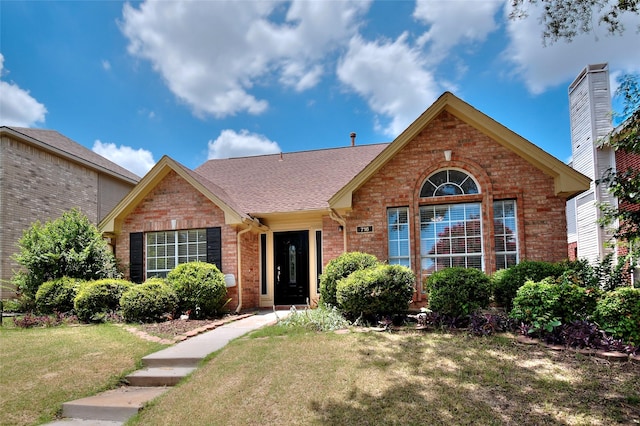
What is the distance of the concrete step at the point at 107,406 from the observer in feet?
16.6

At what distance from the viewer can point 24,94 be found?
1591cm

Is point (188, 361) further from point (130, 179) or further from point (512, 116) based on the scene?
point (130, 179)

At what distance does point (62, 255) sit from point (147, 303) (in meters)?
3.92

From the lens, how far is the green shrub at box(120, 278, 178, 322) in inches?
376

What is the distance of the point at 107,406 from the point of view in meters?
5.13

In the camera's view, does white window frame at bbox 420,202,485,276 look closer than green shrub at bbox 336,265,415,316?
No

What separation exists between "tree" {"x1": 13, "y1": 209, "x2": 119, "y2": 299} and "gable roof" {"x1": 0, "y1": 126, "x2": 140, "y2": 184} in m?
4.91

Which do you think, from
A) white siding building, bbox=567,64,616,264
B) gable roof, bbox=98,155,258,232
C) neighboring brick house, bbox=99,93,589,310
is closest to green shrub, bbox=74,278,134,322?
neighboring brick house, bbox=99,93,589,310

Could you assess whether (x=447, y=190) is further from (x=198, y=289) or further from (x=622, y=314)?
(x=198, y=289)

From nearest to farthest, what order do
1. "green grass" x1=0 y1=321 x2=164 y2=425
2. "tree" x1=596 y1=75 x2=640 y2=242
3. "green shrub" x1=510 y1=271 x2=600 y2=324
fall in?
"green grass" x1=0 y1=321 x2=164 y2=425
"tree" x1=596 y1=75 x2=640 y2=242
"green shrub" x1=510 y1=271 x2=600 y2=324

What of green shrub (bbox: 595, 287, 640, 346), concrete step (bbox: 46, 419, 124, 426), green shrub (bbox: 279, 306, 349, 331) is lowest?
concrete step (bbox: 46, 419, 124, 426)

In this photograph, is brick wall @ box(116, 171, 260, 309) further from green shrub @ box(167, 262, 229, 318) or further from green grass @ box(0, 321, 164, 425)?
green grass @ box(0, 321, 164, 425)

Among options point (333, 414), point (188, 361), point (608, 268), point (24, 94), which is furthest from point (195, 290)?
point (24, 94)

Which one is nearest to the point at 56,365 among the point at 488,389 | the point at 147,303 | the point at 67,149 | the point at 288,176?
the point at 147,303
